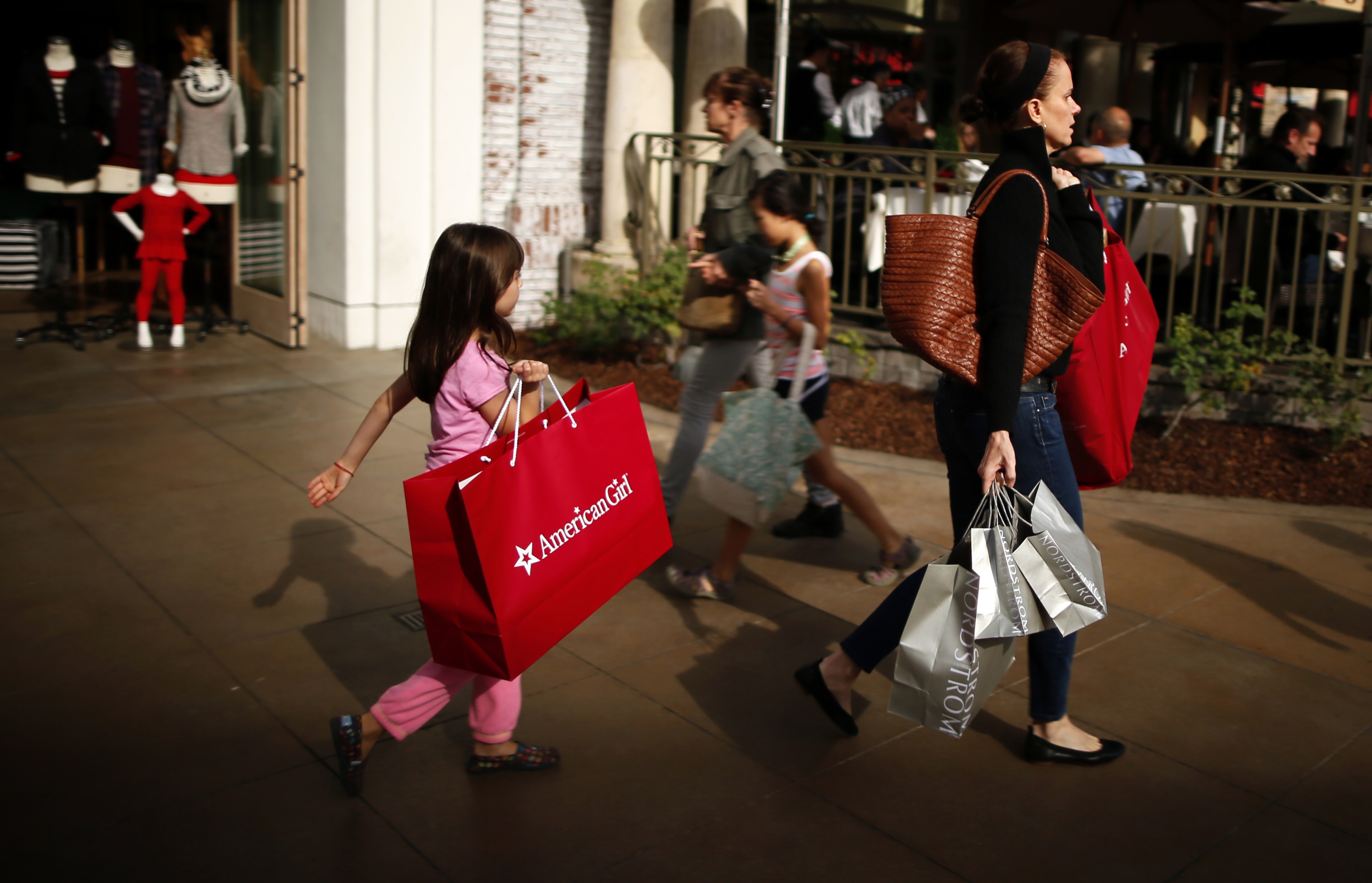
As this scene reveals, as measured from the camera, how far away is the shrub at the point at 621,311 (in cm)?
819

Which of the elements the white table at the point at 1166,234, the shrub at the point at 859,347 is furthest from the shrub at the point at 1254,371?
the shrub at the point at 859,347

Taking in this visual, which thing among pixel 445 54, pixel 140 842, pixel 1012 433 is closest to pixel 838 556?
pixel 1012 433

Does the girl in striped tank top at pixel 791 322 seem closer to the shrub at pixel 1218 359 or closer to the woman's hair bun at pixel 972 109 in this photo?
the woman's hair bun at pixel 972 109

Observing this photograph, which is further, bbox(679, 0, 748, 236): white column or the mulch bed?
bbox(679, 0, 748, 236): white column

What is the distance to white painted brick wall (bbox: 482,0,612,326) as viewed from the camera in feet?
29.4

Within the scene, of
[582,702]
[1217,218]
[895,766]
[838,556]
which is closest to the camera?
[895,766]

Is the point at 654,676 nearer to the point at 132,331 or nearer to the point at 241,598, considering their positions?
the point at 241,598

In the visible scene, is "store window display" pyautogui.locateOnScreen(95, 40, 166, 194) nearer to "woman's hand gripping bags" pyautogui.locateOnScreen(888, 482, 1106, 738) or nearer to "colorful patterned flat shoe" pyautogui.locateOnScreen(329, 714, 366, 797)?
"colorful patterned flat shoe" pyautogui.locateOnScreen(329, 714, 366, 797)

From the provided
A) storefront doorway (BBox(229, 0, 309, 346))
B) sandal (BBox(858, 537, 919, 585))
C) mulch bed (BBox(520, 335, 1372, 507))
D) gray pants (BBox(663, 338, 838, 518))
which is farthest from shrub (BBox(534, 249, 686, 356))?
sandal (BBox(858, 537, 919, 585))

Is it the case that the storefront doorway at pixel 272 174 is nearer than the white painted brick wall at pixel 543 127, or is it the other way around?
the storefront doorway at pixel 272 174

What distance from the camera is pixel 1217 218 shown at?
759 centimetres

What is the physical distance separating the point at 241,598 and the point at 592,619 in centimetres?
128

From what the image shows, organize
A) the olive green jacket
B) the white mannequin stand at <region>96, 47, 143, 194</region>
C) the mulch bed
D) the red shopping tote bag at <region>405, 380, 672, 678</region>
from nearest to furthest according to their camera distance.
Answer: the red shopping tote bag at <region>405, 380, 672, 678</region>, the olive green jacket, the mulch bed, the white mannequin stand at <region>96, 47, 143, 194</region>

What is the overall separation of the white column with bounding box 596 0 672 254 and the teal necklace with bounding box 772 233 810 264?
4.66 meters
